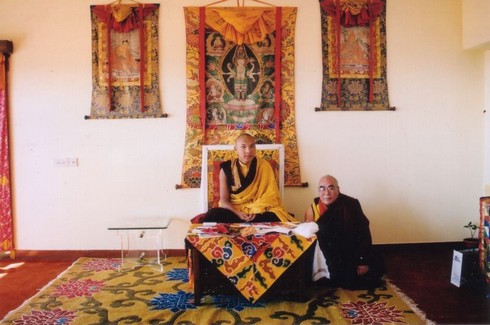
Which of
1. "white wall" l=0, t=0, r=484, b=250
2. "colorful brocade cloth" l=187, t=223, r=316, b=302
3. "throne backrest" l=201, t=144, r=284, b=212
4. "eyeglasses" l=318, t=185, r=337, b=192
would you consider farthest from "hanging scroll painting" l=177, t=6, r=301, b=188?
"colorful brocade cloth" l=187, t=223, r=316, b=302

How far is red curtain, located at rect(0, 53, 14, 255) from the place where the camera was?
4.04m

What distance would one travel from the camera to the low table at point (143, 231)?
3.61 m

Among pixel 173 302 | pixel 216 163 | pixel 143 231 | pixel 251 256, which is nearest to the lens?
pixel 251 256

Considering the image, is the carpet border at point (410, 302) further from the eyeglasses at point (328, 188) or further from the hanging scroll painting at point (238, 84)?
the hanging scroll painting at point (238, 84)

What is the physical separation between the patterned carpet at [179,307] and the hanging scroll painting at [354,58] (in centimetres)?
176

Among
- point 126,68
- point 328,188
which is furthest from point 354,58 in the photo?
point 126,68

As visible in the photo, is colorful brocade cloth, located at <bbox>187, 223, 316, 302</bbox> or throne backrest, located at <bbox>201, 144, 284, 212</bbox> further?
throne backrest, located at <bbox>201, 144, 284, 212</bbox>

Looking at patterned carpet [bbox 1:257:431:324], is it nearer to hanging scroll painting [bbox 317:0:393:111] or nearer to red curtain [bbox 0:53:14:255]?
red curtain [bbox 0:53:14:255]

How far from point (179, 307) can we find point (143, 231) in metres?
1.35

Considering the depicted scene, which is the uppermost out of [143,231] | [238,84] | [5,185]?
[238,84]

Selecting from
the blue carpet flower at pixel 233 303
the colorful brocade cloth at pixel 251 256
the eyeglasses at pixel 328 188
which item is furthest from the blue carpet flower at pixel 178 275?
the eyeglasses at pixel 328 188

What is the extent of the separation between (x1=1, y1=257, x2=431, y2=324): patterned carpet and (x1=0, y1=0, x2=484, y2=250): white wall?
953 mm

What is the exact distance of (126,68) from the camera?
13.3 ft

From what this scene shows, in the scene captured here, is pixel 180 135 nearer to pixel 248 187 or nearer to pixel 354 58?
pixel 248 187
